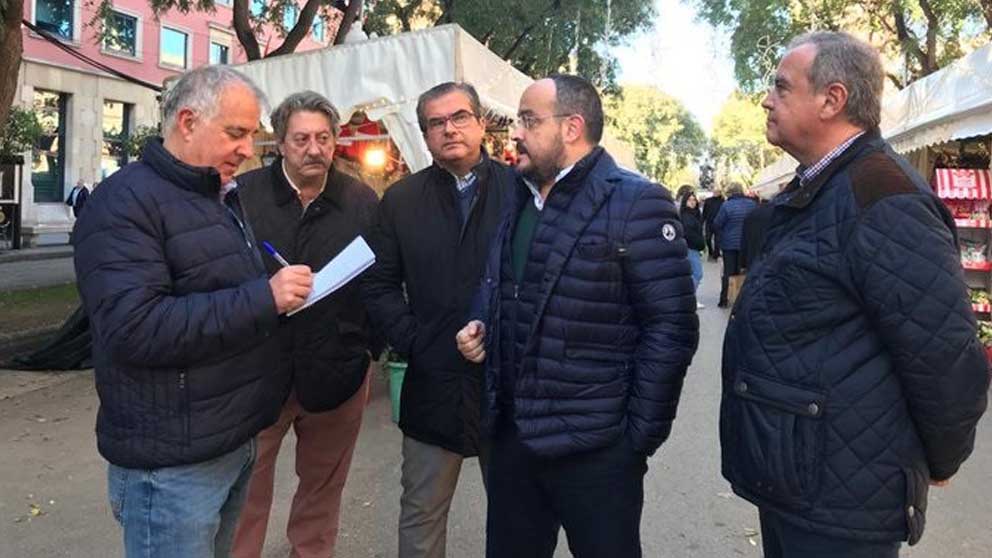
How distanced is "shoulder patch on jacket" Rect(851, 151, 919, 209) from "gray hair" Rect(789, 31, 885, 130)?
114 mm

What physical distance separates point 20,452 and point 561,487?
407 cm

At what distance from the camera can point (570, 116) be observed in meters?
2.28

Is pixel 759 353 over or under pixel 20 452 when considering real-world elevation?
over

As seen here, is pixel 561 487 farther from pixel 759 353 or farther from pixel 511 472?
pixel 759 353

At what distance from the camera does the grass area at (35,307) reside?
8.76 metres

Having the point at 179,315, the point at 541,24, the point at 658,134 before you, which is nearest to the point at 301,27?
the point at 541,24

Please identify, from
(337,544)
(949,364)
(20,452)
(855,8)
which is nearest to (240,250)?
(949,364)

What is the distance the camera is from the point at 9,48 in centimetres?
684

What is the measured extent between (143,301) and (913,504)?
1.80 meters

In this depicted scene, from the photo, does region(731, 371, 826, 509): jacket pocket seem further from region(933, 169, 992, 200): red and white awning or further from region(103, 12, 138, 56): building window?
region(103, 12, 138, 56): building window

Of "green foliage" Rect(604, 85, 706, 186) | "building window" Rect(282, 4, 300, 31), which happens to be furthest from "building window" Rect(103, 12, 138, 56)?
"green foliage" Rect(604, 85, 706, 186)

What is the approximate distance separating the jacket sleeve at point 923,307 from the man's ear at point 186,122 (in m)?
1.59

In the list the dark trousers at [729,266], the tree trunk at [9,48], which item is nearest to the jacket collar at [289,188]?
the tree trunk at [9,48]

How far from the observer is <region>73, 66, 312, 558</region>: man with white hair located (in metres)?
1.77
